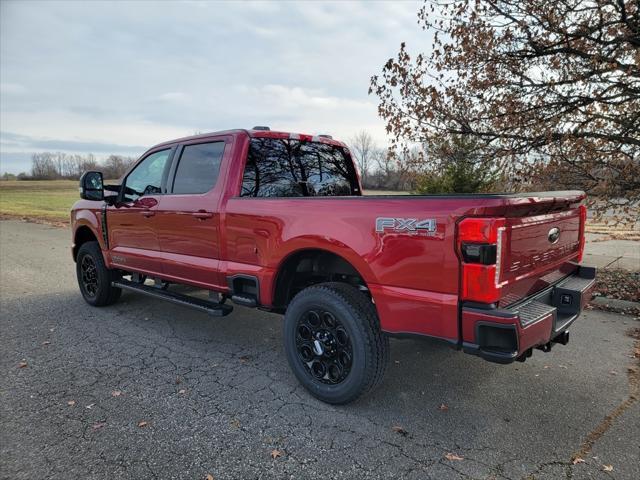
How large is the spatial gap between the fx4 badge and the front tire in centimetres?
61

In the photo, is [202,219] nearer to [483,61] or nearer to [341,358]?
[341,358]

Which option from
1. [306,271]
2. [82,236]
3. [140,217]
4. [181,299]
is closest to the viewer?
[306,271]

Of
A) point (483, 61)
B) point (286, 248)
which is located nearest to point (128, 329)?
point (286, 248)

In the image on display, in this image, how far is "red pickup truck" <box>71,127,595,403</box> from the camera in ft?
8.29

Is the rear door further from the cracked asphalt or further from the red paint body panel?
the cracked asphalt

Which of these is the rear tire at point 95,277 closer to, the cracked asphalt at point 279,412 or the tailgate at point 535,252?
the cracked asphalt at point 279,412

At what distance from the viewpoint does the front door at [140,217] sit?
4.70 meters

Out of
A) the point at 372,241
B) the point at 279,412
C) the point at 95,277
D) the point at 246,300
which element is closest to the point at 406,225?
the point at 372,241

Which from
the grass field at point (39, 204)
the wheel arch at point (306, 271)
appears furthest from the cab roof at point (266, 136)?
the grass field at point (39, 204)

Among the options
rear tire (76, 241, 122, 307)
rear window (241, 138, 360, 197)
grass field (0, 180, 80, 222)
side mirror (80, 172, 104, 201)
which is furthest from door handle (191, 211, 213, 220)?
grass field (0, 180, 80, 222)

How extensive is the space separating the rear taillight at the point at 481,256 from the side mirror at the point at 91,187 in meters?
4.33

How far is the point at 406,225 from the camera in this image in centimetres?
271

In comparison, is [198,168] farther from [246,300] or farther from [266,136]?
[246,300]

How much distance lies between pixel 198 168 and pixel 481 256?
292 cm
